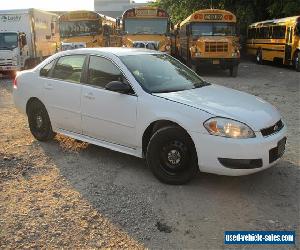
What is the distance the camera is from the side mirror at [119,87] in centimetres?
563

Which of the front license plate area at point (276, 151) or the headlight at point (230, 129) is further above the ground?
the headlight at point (230, 129)

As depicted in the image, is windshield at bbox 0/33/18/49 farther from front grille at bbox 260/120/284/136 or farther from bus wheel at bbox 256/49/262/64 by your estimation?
front grille at bbox 260/120/284/136

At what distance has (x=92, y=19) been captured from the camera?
19.9 m

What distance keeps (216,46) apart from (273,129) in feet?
46.2

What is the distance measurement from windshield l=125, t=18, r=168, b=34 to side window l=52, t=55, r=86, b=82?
1188cm

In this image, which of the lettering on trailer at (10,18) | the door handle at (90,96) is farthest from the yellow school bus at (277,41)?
the door handle at (90,96)

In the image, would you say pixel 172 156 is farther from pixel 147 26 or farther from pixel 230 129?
pixel 147 26

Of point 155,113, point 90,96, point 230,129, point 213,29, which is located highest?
point 213,29

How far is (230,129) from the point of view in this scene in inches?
193

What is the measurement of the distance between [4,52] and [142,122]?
15420mm

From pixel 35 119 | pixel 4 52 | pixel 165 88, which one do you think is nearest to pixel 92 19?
pixel 4 52

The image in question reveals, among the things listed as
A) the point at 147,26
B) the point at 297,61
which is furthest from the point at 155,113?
the point at 297,61

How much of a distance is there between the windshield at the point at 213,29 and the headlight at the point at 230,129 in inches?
596

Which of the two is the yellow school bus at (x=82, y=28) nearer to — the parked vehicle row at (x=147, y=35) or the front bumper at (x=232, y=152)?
the parked vehicle row at (x=147, y=35)
